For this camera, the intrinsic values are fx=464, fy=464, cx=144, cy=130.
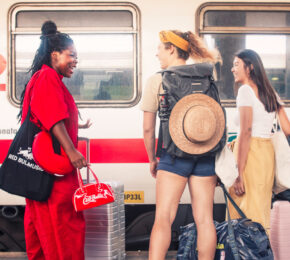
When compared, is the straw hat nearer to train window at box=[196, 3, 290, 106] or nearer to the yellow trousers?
the yellow trousers

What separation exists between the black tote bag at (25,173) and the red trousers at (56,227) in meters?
0.09

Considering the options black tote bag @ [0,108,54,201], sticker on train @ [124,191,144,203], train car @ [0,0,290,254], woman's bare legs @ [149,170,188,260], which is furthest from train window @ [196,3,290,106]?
black tote bag @ [0,108,54,201]

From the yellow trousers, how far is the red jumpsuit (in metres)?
1.33

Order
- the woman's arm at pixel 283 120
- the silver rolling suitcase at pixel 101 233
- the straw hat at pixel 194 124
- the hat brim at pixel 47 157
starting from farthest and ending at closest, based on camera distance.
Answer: the silver rolling suitcase at pixel 101 233
the woman's arm at pixel 283 120
the straw hat at pixel 194 124
the hat brim at pixel 47 157

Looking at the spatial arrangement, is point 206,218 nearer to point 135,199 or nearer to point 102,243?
point 102,243

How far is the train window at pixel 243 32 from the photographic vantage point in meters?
4.71

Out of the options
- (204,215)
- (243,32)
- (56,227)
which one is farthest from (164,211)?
(243,32)

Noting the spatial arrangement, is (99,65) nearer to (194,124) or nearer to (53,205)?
(194,124)

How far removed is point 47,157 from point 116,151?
5.51ft

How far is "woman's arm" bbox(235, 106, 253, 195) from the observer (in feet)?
11.8

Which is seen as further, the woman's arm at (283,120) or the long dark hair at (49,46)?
the woman's arm at (283,120)

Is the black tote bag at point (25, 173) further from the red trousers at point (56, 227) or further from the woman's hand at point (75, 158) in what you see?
the woman's hand at point (75, 158)

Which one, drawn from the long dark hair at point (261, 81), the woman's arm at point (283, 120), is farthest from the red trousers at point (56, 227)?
the woman's arm at point (283, 120)

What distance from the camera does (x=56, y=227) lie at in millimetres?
3137
